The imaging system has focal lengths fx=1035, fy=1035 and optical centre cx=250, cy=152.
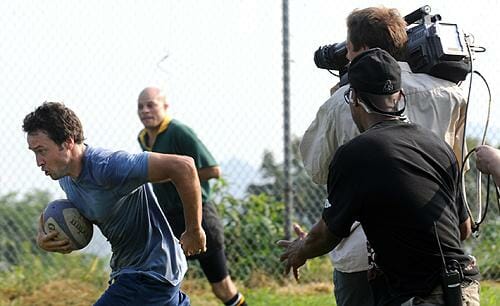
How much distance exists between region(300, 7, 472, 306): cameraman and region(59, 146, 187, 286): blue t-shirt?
86 cm

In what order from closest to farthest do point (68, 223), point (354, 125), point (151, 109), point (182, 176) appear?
point (354, 125)
point (182, 176)
point (68, 223)
point (151, 109)

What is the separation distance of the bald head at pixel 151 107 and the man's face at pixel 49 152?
308 cm

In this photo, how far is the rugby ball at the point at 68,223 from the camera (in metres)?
4.96

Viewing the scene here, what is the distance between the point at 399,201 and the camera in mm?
3596

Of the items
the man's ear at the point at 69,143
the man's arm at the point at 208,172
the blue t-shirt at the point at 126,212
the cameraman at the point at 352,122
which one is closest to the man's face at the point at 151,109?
the man's arm at the point at 208,172

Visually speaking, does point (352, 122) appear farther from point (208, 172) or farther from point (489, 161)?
point (208, 172)

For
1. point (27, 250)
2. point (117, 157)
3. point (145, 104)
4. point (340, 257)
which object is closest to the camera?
point (340, 257)

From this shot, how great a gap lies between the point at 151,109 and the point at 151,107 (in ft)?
0.06

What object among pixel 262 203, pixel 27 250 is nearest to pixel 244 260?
pixel 262 203

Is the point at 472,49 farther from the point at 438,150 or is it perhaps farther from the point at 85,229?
the point at 85,229

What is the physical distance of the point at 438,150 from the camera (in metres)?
3.75

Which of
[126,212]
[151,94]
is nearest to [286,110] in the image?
[151,94]

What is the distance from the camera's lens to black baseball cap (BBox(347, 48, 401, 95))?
12.3 feet

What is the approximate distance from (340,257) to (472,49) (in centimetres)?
107
